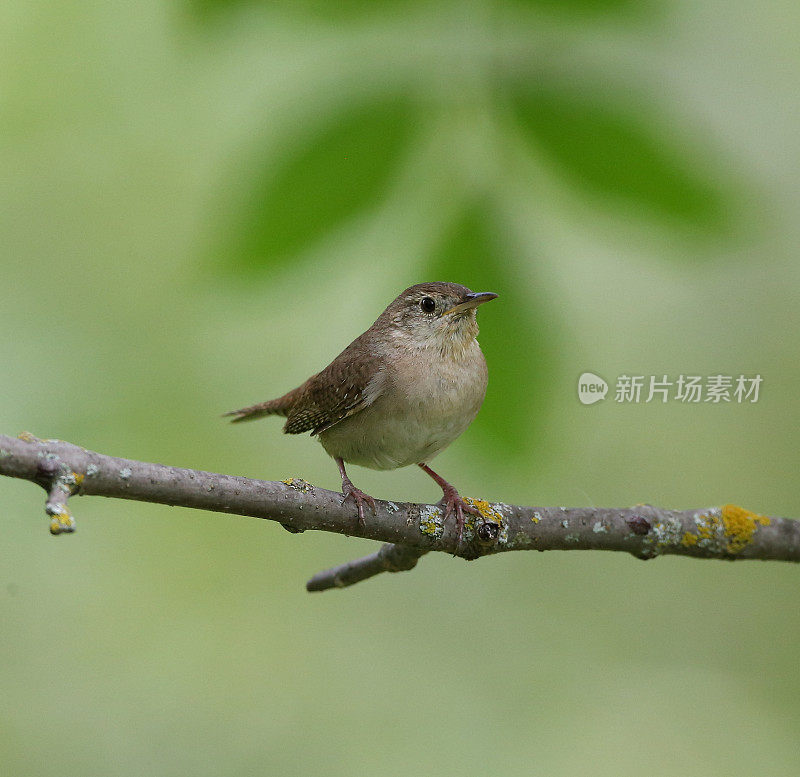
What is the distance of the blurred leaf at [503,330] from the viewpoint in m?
1.64

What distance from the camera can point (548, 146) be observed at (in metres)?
1.61

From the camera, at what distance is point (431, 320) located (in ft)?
10.8

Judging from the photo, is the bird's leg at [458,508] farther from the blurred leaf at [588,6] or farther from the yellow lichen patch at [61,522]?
the blurred leaf at [588,6]

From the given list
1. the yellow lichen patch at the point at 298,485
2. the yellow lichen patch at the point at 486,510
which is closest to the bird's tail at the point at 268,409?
the yellow lichen patch at the point at 486,510

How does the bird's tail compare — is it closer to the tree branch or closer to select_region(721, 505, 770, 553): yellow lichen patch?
the tree branch

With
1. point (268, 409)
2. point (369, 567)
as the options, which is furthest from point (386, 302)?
point (268, 409)

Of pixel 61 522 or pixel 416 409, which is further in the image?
pixel 416 409

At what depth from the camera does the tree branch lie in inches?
64.7

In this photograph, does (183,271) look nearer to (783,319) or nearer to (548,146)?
(548,146)

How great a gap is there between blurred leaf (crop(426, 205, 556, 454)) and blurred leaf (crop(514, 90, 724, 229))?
0.21 m

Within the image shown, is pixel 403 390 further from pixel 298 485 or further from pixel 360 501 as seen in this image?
pixel 298 485

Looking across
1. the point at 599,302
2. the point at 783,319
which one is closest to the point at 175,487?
the point at 599,302

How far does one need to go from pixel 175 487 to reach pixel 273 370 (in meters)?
1.34

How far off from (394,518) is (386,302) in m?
0.84
